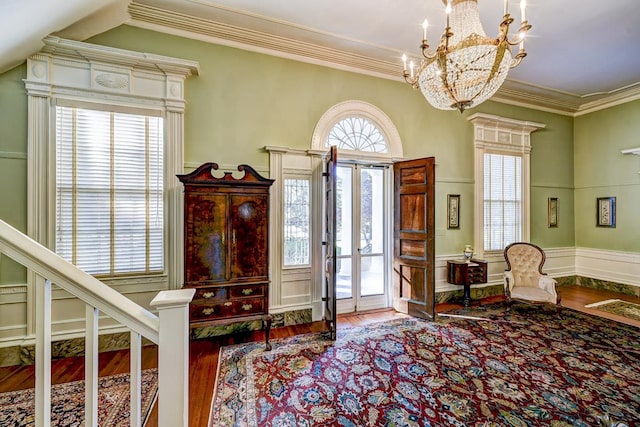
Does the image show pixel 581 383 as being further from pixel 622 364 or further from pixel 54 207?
pixel 54 207

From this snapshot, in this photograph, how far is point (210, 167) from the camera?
302 cm

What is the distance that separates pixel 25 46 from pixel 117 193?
61.7 inches

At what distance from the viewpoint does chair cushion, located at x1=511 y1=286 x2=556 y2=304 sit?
159 inches

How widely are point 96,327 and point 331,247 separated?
2.58 metres

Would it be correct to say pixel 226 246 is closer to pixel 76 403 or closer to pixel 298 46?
pixel 76 403

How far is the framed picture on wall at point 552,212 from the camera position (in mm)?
5699

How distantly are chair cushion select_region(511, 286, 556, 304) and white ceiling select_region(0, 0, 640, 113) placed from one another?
360cm

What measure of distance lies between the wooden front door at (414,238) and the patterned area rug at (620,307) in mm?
3082

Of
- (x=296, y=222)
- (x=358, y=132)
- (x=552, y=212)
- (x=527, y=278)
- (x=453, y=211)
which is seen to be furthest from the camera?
(x=552, y=212)

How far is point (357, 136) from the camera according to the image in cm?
426

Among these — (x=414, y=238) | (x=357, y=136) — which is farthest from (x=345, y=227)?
(x=357, y=136)

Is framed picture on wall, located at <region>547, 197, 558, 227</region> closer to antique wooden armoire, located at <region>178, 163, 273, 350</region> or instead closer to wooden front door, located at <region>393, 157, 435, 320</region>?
wooden front door, located at <region>393, 157, 435, 320</region>

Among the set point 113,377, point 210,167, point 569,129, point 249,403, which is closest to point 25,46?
point 210,167

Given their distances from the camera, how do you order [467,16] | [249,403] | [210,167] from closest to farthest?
[249,403], [467,16], [210,167]
